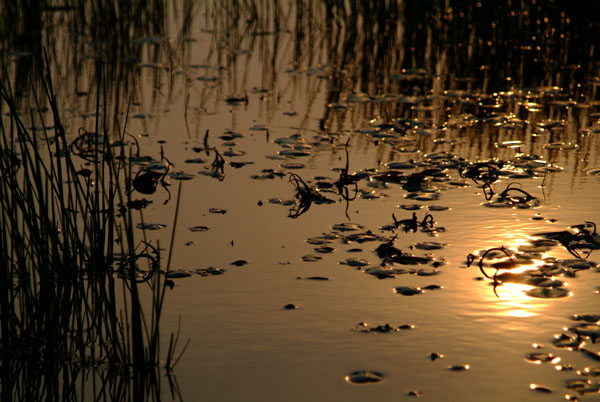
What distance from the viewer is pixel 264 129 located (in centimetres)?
484

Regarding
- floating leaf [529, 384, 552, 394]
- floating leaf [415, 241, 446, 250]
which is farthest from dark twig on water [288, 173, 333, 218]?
floating leaf [529, 384, 552, 394]

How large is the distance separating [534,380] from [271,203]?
5.39ft

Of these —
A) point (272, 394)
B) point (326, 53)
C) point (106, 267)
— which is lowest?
point (272, 394)

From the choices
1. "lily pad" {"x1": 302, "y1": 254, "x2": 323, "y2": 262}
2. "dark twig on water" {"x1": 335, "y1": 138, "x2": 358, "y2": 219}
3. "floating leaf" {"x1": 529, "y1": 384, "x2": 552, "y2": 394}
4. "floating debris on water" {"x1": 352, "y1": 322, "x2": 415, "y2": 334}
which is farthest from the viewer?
"dark twig on water" {"x1": 335, "y1": 138, "x2": 358, "y2": 219}

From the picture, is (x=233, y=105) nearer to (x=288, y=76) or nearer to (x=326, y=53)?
(x=288, y=76)

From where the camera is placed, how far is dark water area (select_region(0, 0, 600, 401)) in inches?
92.0

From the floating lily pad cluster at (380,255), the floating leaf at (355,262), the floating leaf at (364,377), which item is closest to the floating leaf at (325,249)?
the floating lily pad cluster at (380,255)

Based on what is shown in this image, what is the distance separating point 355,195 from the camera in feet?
12.1

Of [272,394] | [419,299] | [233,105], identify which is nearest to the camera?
[272,394]

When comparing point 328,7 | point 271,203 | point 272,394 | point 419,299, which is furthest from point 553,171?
point 328,7

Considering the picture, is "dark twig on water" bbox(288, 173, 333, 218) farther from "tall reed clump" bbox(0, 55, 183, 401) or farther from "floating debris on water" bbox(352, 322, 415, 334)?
"tall reed clump" bbox(0, 55, 183, 401)

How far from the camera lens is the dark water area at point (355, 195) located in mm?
2336

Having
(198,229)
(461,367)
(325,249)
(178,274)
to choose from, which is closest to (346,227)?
(325,249)

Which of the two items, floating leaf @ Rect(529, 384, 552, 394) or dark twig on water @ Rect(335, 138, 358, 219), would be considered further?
dark twig on water @ Rect(335, 138, 358, 219)
